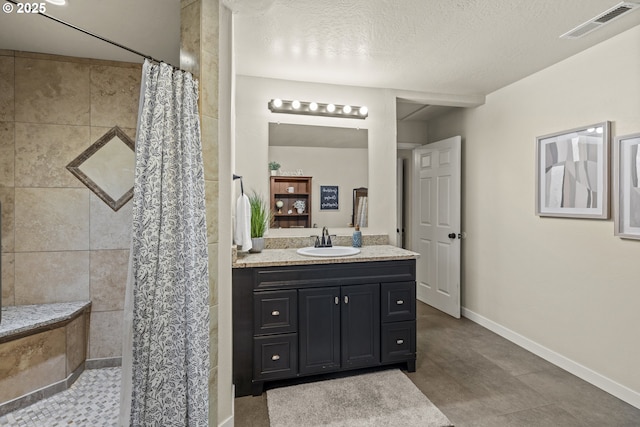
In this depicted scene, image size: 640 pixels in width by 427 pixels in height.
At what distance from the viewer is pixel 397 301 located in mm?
2576

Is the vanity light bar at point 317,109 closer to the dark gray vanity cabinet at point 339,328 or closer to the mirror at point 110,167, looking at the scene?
the mirror at point 110,167

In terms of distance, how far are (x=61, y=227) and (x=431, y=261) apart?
12.7 feet

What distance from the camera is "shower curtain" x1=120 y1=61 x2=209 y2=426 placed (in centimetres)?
149

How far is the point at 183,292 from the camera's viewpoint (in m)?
1.55

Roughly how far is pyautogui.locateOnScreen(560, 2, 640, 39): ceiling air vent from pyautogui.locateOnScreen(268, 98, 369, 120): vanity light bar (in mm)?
1643

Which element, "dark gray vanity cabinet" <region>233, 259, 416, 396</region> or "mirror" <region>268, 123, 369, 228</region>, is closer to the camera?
"dark gray vanity cabinet" <region>233, 259, 416, 396</region>

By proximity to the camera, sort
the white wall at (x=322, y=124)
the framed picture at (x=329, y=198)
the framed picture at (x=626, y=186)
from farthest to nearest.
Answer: the framed picture at (x=329, y=198) < the white wall at (x=322, y=124) < the framed picture at (x=626, y=186)

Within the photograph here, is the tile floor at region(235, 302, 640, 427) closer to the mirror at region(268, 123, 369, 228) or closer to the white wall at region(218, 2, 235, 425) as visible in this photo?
the white wall at region(218, 2, 235, 425)

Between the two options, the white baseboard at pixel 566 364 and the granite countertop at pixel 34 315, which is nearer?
the granite countertop at pixel 34 315

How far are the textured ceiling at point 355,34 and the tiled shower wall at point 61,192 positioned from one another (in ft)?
0.63

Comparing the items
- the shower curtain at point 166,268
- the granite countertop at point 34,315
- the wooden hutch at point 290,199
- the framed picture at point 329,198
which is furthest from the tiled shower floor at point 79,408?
the framed picture at point 329,198

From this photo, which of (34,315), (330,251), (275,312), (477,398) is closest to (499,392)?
(477,398)

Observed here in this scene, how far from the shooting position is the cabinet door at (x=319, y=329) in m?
2.38

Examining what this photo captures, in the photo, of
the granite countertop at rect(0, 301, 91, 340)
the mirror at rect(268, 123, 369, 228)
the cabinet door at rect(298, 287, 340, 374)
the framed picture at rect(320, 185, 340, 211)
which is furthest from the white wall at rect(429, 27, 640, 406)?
the granite countertop at rect(0, 301, 91, 340)
